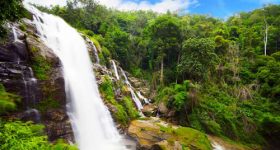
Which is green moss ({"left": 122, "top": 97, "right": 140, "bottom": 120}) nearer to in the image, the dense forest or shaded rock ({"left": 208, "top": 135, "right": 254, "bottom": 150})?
the dense forest

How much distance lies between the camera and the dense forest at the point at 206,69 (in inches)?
779

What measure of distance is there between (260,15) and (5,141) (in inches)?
1827

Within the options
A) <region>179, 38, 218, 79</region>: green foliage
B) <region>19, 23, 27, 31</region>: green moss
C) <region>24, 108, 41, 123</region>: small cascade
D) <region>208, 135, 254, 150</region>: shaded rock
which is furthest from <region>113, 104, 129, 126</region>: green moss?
<region>19, 23, 27, 31</region>: green moss

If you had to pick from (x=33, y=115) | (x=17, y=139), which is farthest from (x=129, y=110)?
(x=17, y=139)

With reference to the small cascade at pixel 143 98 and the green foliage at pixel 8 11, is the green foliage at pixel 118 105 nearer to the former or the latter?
the small cascade at pixel 143 98

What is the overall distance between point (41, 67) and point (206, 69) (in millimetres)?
15094

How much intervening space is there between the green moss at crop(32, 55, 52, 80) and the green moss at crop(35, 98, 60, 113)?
1.33m

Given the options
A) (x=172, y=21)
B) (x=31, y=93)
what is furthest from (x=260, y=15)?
(x=31, y=93)

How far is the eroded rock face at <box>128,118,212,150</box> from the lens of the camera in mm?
12610

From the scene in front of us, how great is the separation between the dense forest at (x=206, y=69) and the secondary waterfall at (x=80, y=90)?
285 centimetres

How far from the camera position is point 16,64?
11.8 metres

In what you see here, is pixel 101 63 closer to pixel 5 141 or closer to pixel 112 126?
pixel 112 126

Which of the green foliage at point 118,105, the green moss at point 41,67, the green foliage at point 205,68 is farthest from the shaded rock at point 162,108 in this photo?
the green moss at point 41,67

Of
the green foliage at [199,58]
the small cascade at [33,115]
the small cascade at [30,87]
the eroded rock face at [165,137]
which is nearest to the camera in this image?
the small cascade at [33,115]
